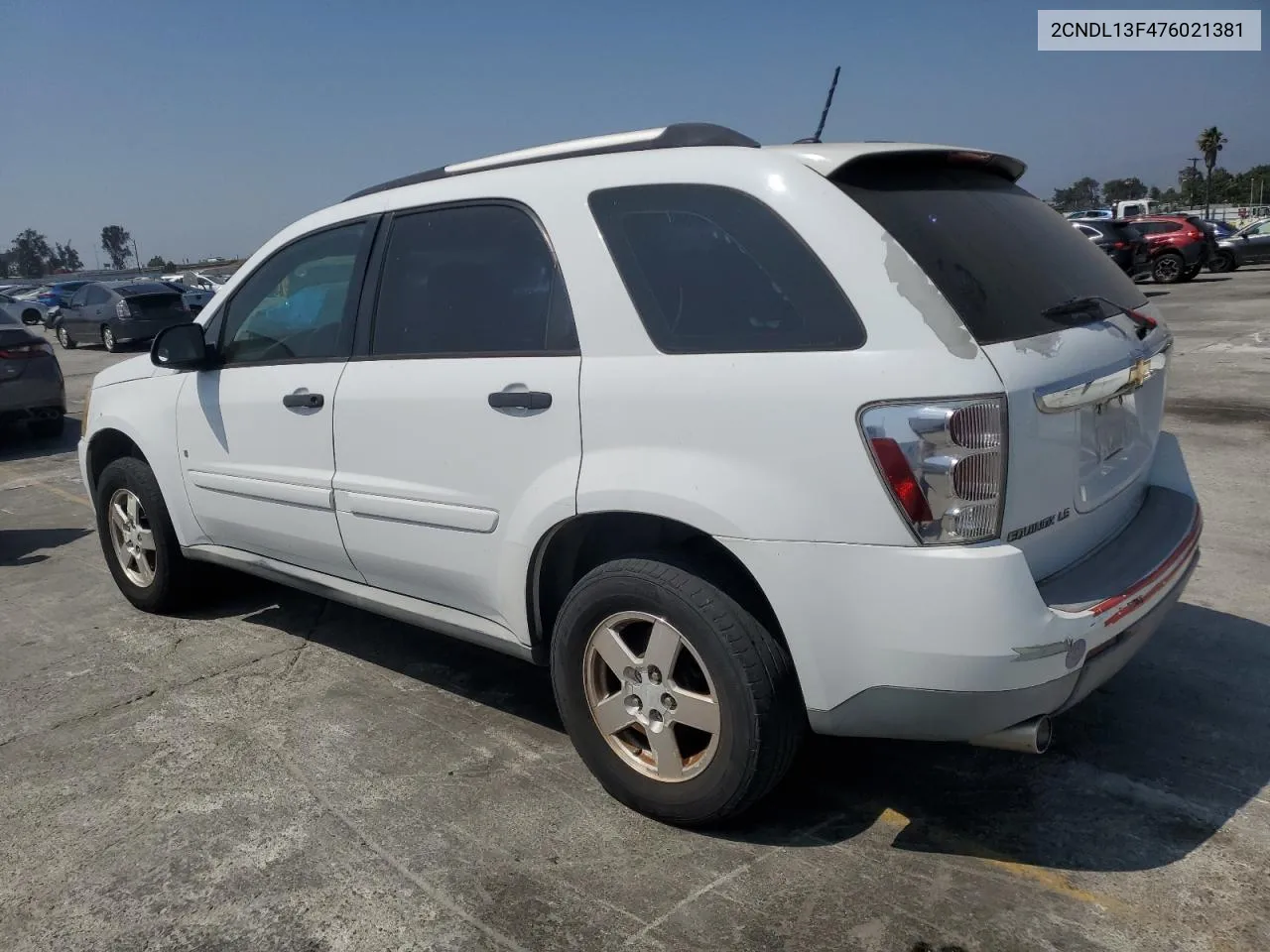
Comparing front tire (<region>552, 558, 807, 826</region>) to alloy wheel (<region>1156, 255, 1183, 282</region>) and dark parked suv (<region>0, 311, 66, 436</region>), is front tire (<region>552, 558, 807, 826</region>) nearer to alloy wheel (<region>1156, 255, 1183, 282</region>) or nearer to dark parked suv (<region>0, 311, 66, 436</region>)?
dark parked suv (<region>0, 311, 66, 436</region>)

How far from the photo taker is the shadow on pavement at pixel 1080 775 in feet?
9.45

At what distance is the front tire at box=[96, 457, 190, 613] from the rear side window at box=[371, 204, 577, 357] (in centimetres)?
182

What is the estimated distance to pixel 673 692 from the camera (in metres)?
2.87

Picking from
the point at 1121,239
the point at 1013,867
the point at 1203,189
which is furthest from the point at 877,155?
the point at 1203,189

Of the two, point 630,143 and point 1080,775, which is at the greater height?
point 630,143

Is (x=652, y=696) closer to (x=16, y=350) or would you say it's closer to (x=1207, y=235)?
(x=16, y=350)

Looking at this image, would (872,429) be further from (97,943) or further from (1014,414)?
(97,943)

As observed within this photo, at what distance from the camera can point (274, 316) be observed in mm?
4211

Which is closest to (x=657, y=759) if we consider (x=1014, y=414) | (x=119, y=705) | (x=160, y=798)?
(x=1014, y=414)

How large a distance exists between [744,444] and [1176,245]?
25.8m

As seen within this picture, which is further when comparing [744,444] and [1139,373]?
[1139,373]

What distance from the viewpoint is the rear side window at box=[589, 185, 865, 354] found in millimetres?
2607

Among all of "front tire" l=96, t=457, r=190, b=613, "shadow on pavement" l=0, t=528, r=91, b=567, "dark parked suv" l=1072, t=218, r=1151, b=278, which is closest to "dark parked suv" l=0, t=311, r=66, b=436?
"shadow on pavement" l=0, t=528, r=91, b=567

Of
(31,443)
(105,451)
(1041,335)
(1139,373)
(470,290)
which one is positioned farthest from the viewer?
(31,443)
